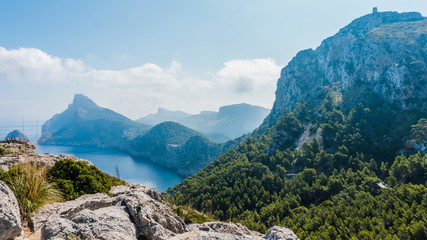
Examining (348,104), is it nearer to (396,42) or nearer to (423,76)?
(423,76)

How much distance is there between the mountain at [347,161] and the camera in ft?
105

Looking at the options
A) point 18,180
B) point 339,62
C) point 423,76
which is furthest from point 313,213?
point 339,62

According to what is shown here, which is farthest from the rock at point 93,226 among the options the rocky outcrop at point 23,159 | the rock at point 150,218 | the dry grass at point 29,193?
the rocky outcrop at point 23,159

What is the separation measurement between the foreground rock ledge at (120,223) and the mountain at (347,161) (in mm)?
26454

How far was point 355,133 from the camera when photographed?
253 feet

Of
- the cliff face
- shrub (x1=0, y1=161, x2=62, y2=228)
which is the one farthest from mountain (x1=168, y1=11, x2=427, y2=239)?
shrub (x1=0, y1=161, x2=62, y2=228)

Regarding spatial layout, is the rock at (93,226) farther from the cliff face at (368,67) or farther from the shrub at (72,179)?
the cliff face at (368,67)

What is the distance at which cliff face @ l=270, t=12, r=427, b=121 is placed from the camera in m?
89.3

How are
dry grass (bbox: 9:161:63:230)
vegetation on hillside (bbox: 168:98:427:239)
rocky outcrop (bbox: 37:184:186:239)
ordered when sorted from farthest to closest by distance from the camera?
vegetation on hillside (bbox: 168:98:427:239), dry grass (bbox: 9:161:63:230), rocky outcrop (bbox: 37:184:186:239)

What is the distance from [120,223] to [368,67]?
137 metres

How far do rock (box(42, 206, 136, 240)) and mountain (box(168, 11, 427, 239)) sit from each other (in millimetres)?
28737

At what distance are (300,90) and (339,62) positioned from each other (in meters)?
32.5

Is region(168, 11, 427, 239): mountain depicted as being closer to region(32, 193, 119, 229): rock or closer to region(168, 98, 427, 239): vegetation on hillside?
region(168, 98, 427, 239): vegetation on hillside

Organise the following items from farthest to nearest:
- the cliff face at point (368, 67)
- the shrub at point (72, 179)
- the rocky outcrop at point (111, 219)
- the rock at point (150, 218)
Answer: the cliff face at point (368, 67) < the shrub at point (72, 179) < the rock at point (150, 218) < the rocky outcrop at point (111, 219)
